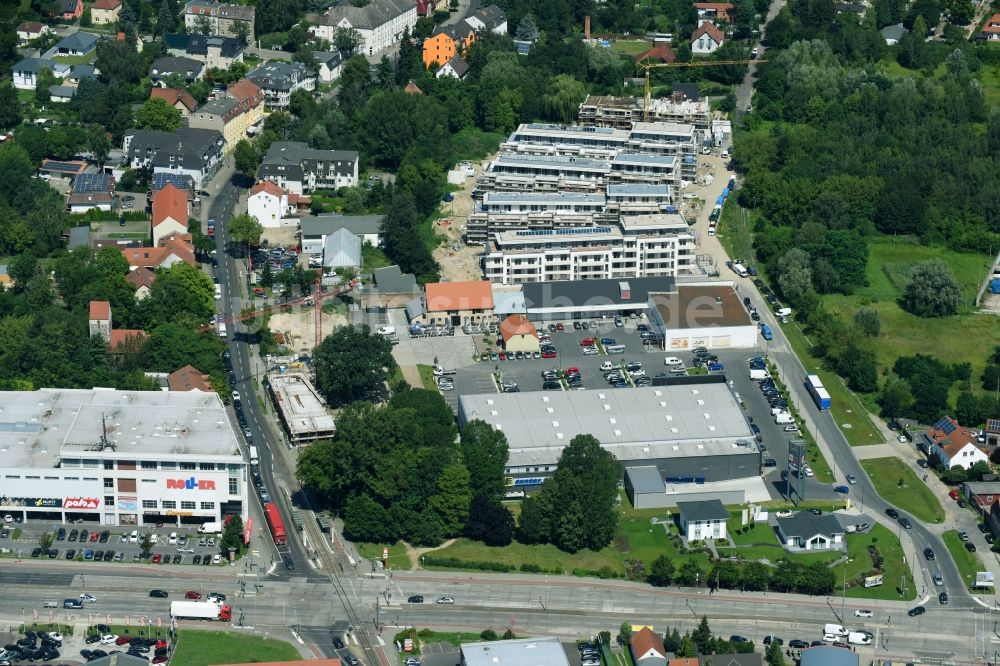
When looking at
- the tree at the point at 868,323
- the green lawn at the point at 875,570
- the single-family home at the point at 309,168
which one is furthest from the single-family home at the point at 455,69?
the green lawn at the point at 875,570

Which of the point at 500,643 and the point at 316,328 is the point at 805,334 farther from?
the point at 500,643

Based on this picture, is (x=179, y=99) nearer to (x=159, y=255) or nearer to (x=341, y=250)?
(x=159, y=255)

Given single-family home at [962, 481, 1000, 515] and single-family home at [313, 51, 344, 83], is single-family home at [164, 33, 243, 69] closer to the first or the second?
single-family home at [313, 51, 344, 83]

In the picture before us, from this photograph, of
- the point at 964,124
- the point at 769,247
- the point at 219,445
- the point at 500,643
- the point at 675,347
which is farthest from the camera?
the point at 964,124

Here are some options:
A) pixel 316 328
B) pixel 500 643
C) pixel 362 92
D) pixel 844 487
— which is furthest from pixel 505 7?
pixel 500 643

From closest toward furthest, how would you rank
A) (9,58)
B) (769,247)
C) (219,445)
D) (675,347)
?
(219,445)
(675,347)
(769,247)
(9,58)

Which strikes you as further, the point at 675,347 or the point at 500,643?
the point at 675,347

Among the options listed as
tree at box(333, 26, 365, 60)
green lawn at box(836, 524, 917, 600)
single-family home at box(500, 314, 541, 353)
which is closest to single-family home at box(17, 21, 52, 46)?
tree at box(333, 26, 365, 60)
